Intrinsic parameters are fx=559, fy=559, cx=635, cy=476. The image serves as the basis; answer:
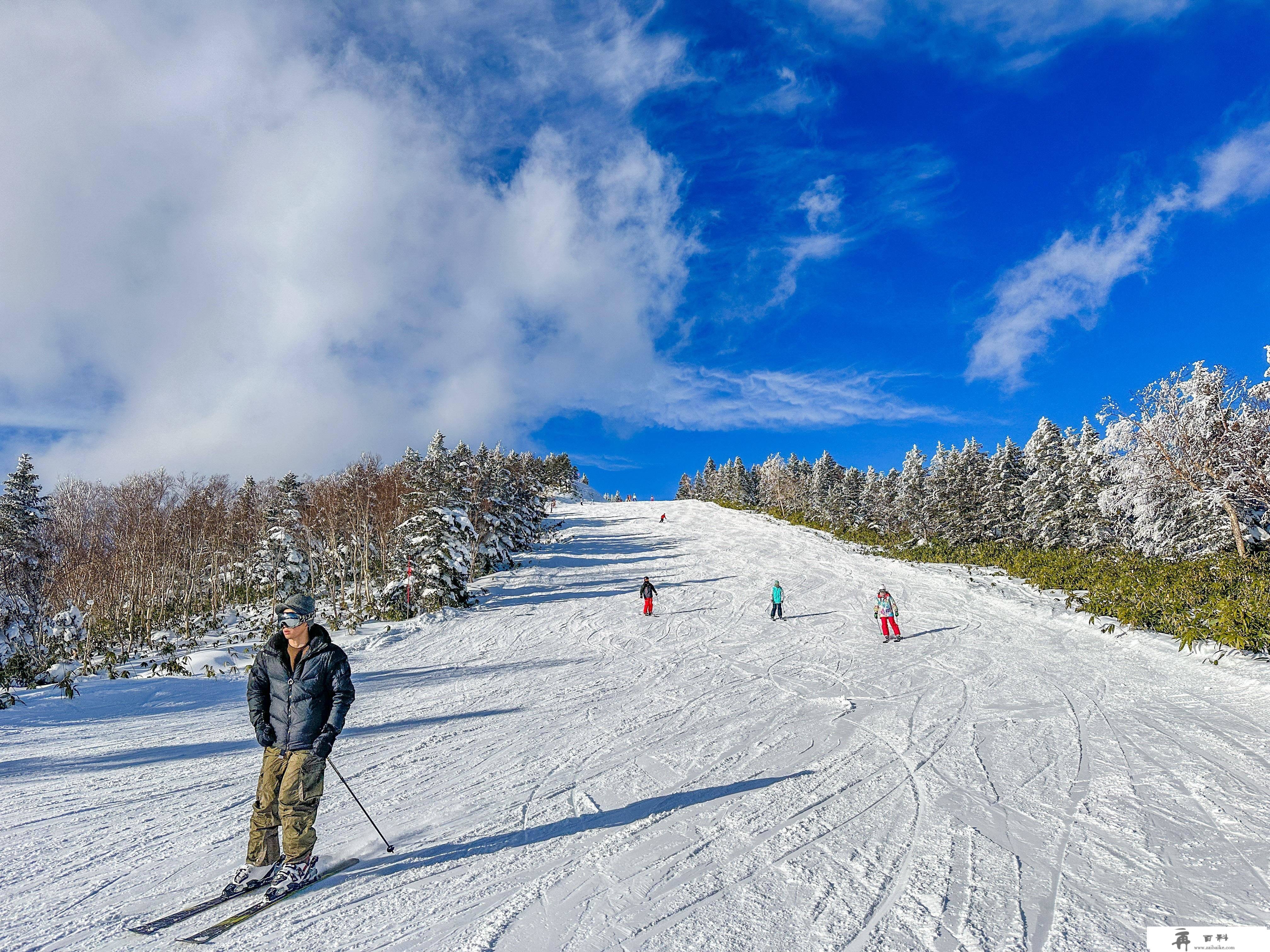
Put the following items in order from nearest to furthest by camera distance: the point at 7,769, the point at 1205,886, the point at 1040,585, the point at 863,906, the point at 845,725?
the point at 863,906 → the point at 1205,886 → the point at 7,769 → the point at 845,725 → the point at 1040,585

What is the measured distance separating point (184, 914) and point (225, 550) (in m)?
37.3

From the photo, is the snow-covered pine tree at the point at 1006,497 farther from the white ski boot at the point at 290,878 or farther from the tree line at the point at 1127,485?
the white ski boot at the point at 290,878

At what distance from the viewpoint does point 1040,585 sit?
20.6 m

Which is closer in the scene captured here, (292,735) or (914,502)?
(292,735)

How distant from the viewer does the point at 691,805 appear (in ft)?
18.8

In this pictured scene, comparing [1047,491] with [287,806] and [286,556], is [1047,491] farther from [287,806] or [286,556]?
[286,556]

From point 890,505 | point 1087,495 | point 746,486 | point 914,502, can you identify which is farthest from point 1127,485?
point 746,486

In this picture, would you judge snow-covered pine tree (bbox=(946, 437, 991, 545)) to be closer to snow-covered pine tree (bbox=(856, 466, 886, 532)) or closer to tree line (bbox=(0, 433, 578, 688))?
snow-covered pine tree (bbox=(856, 466, 886, 532))

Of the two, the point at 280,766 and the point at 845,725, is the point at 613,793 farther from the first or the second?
the point at 845,725

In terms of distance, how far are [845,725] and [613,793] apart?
13.9ft

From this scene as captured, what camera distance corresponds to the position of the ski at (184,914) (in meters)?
3.62

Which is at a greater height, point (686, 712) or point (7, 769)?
point (7, 769)

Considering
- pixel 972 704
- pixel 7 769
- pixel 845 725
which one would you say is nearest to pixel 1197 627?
pixel 972 704

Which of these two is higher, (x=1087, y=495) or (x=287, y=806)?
(x=1087, y=495)
